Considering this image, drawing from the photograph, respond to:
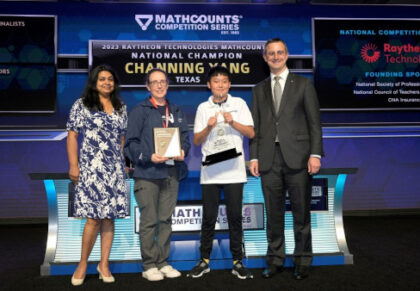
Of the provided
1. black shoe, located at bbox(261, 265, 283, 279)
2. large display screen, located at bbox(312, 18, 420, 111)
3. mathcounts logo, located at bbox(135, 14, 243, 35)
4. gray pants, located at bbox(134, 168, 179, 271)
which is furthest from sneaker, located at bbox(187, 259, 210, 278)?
mathcounts logo, located at bbox(135, 14, 243, 35)

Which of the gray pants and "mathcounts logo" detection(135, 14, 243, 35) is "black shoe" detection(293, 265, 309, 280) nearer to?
the gray pants

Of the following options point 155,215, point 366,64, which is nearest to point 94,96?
point 155,215

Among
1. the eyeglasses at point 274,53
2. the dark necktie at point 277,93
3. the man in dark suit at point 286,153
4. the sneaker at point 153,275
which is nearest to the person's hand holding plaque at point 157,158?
the man in dark suit at point 286,153

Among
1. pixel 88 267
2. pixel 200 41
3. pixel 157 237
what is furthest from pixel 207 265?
pixel 200 41

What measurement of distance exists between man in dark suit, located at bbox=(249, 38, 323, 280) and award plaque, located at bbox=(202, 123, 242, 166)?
0.22 meters

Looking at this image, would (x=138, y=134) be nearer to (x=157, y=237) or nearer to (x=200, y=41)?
(x=157, y=237)

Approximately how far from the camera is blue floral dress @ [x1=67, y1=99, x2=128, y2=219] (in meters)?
2.61

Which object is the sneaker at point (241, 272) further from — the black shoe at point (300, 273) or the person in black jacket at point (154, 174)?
the person in black jacket at point (154, 174)

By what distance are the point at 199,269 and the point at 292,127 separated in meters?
1.29

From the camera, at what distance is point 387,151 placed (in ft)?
18.7

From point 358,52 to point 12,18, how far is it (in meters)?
5.17

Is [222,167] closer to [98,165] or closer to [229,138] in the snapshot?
[229,138]

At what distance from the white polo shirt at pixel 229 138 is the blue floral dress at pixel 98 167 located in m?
0.63

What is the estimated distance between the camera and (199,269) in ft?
9.06
